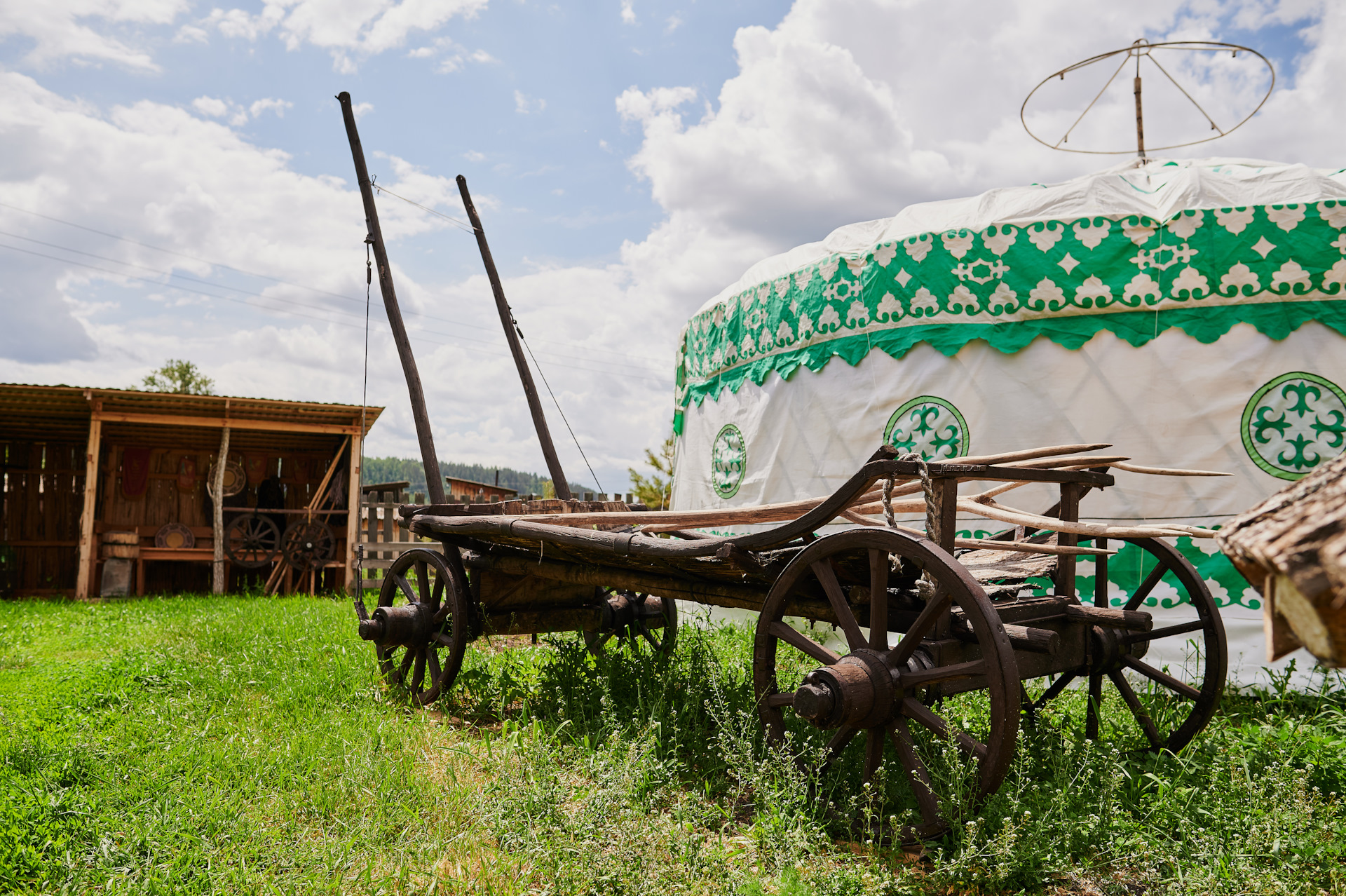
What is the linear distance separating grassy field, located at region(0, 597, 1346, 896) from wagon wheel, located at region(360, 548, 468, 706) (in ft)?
0.61

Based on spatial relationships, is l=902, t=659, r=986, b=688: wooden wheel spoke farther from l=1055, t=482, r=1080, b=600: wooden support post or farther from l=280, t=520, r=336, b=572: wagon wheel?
l=280, t=520, r=336, b=572: wagon wheel

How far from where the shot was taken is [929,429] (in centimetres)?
589

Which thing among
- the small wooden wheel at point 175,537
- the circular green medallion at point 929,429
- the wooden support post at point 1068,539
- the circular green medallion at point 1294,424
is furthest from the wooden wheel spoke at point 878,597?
the small wooden wheel at point 175,537

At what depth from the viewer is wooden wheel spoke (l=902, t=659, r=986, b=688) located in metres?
2.49

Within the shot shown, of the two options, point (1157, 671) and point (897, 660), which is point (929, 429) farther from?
point (897, 660)

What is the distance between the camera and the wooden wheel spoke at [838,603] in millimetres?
2793

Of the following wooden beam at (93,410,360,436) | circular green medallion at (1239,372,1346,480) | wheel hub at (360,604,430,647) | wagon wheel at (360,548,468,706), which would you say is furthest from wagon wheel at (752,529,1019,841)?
wooden beam at (93,410,360,436)

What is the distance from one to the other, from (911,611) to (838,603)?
1.04ft

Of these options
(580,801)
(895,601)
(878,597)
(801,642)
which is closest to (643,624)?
(580,801)

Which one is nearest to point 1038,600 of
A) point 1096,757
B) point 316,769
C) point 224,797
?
point 1096,757

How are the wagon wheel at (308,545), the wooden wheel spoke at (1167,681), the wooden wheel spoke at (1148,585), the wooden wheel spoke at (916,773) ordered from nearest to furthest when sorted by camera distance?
the wooden wheel spoke at (916,773) < the wooden wheel spoke at (1167,681) < the wooden wheel spoke at (1148,585) < the wagon wheel at (308,545)

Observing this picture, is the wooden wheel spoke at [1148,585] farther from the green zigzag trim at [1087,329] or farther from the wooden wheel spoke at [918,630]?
the green zigzag trim at [1087,329]

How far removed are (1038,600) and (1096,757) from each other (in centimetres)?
63

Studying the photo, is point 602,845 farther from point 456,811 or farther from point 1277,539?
point 1277,539
